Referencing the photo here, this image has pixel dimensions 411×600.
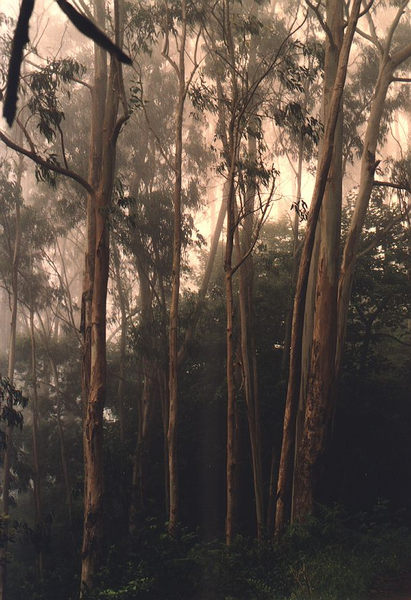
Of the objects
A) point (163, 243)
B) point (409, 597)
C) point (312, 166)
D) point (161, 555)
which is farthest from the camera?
point (312, 166)

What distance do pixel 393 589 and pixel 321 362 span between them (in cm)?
310

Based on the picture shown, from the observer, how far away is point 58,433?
60.8ft

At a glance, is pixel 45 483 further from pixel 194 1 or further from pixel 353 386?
pixel 194 1

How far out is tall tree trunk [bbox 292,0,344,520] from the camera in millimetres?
8977

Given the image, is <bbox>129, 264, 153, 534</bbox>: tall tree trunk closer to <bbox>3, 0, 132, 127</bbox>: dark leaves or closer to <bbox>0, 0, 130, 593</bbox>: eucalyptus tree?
<bbox>0, 0, 130, 593</bbox>: eucalyptus tree

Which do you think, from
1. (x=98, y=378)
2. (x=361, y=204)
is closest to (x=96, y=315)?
(x=98, y=378)

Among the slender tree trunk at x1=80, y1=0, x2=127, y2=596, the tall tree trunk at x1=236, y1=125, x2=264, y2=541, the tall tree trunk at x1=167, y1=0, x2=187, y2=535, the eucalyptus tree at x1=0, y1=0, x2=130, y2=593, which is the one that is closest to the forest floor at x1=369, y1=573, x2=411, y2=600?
the tall tree trunk at x1=167, y1=0, x2=187, y2=535

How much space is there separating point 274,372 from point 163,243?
3.69m

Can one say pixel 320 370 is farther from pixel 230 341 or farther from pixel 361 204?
pixel 361 204

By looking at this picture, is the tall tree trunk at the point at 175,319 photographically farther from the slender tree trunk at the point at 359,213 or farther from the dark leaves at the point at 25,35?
the dark leaves at the point at 25,35

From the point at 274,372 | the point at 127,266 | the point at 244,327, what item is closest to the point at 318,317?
the point at 244,327

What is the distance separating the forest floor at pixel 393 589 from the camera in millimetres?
6590

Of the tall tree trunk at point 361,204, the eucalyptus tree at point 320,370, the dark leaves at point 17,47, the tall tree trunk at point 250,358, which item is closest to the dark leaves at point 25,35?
the dark leaves at point 17,47

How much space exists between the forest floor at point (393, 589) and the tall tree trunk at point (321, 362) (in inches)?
63.9
